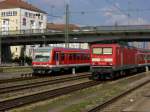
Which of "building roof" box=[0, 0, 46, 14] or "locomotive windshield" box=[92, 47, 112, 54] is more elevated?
"building roof" box=[0, 0, 46, 14]

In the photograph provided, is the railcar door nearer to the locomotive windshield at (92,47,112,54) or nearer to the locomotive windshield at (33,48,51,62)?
the locomotive windshield at (33,48,51,62)

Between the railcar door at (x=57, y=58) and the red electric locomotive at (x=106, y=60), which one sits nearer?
the red electric locomotive at (x=106, y=60)

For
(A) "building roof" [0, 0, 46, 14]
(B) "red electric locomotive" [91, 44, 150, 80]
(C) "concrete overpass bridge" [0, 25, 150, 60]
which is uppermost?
(A) "building roof" [0, 0, 46, 14]

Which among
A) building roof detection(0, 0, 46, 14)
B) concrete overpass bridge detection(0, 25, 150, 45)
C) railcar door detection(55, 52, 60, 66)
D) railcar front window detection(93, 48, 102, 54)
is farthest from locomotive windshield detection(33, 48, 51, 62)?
building roof detection(0, 0, 46, 14)

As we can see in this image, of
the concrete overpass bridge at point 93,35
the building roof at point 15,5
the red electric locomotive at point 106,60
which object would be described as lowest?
the red electric locomotive at point 106,60

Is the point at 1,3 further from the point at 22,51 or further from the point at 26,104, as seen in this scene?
the point at 26,104

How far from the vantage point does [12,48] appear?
140m

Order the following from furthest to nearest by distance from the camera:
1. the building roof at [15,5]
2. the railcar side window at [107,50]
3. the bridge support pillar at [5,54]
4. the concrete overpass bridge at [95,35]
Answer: the building roof at [15,5]
the bridge support pillar at [5,54]
the concrete overpass bridge at [95,35]
the railcar side window at [107,50]

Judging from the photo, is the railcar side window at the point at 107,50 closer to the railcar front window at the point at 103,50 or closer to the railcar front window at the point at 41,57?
the railcar front window at the point at 103,50

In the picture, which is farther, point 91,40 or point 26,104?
point 91,40

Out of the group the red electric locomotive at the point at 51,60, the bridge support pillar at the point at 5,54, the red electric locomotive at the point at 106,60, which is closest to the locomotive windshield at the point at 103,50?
the red electric locomotive at the point at 106,60

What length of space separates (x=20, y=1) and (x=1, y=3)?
275 inches

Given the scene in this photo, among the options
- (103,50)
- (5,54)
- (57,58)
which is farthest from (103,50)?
(5,54)

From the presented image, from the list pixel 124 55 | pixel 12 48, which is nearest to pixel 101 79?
pixel 124 55
